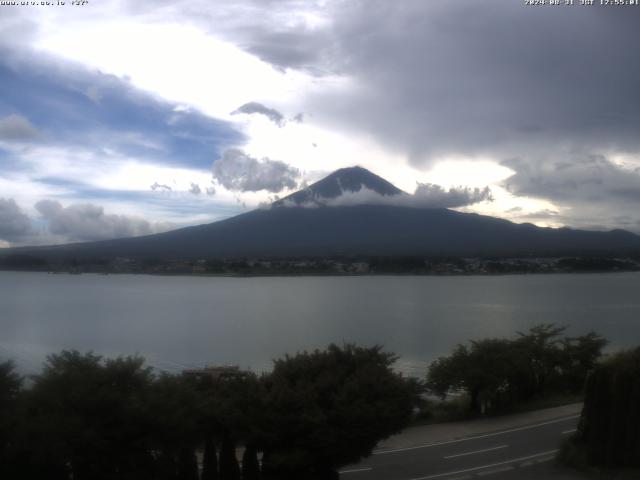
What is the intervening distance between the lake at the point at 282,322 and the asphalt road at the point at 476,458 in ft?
36.9

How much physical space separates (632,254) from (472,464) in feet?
325

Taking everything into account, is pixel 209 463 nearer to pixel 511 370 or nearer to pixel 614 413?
pixel 614 413

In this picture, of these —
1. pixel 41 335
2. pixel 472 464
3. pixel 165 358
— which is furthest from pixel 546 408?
pixel 41 335

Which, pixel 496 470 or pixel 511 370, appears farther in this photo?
pixel 511 370

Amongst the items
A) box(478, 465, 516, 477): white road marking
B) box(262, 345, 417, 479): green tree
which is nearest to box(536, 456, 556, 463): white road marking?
box(478, 465, 516, 477): white road marking

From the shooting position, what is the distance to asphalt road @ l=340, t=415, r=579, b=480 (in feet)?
30.4

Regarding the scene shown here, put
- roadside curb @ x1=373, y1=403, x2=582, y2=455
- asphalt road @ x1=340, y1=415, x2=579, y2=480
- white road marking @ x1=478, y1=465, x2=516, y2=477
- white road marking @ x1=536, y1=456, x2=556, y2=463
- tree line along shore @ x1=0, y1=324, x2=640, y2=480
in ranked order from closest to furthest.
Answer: tree line along shore @ x1=0, y1=324, x2=640, y2=480, white road marking @ x1=478, y1=465, x2=516, y2=477, asphalt road @ x1=340, y1=415, x2=579, y2=480, white road marking @ x1=536, y1=456, x2=556, y2=463, roadside curb @ x1=373, y1=403, x2=582, y2=455

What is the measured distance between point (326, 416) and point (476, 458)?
10.4 ft

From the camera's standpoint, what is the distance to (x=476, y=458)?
1002 cm

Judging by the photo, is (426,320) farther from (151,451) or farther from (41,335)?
(151,451)

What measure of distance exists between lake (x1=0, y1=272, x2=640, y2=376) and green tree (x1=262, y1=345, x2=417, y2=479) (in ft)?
46.6

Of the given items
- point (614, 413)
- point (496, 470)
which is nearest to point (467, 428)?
point (496, 470)

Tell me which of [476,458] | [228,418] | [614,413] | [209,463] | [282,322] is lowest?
[282,322]

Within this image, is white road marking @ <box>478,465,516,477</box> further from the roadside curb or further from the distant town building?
the distant town building
